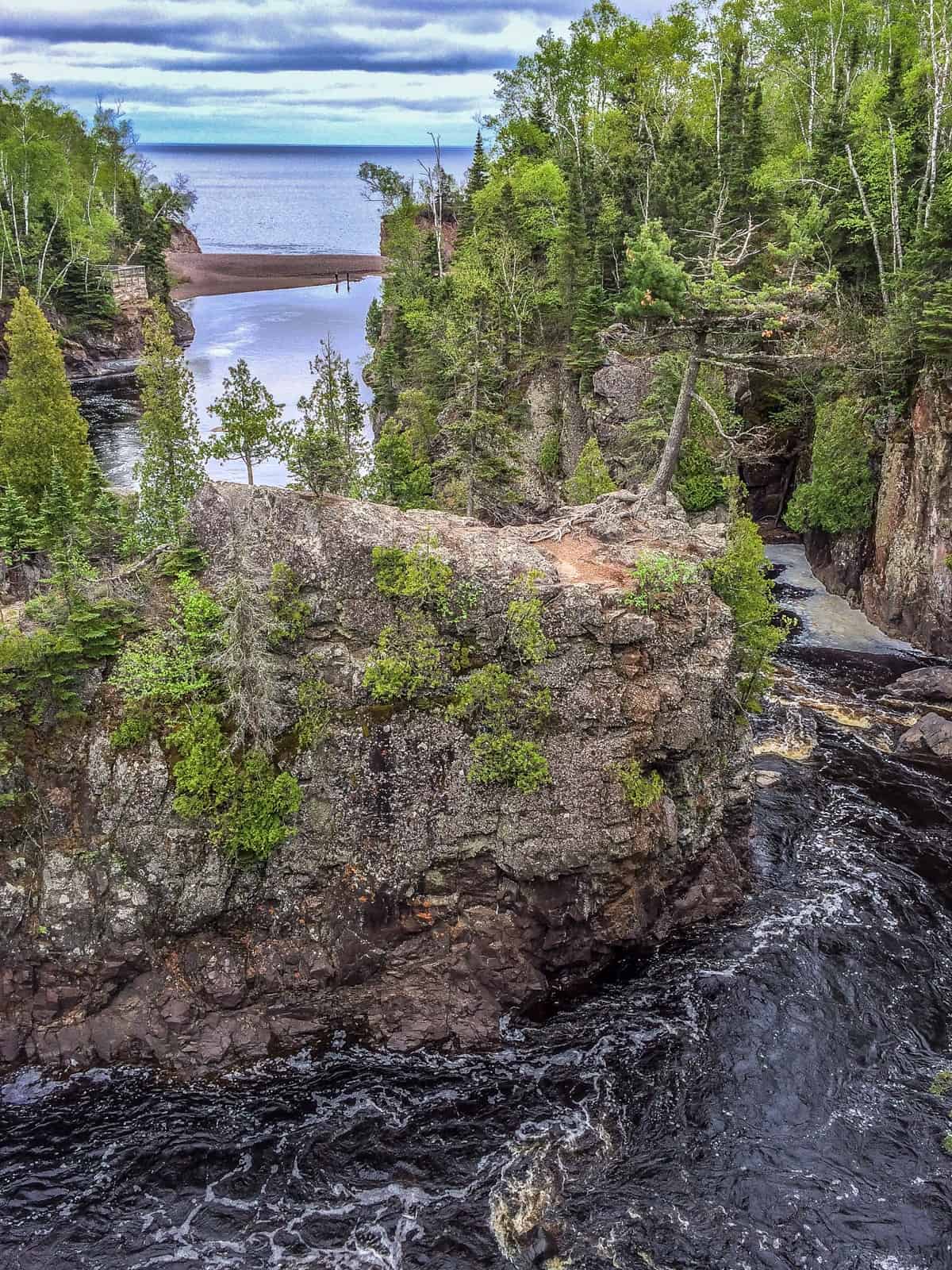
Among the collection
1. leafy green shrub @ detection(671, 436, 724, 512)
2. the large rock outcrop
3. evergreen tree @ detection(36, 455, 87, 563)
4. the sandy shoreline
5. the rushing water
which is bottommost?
the rushing water

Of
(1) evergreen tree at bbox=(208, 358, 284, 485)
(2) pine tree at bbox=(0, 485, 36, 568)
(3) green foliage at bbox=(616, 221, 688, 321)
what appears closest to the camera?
(1) evergreen tree at bbox=(208, 358, 284, 485)

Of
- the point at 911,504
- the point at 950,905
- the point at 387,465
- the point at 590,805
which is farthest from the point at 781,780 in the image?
the point at 387,465

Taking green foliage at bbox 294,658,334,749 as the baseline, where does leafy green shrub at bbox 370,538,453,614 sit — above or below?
above

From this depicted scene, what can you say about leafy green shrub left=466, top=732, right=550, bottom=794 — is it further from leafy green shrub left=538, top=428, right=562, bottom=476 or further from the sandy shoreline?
the sandy shoreline

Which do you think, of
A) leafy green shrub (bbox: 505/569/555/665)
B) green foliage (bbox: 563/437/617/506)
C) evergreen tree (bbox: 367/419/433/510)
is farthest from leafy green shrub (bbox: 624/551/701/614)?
evergreen tree (bbox: 367/419/433/510)

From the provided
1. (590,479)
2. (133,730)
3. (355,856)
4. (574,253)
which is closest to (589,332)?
(574,253)

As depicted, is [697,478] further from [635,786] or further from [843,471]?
[635,786]

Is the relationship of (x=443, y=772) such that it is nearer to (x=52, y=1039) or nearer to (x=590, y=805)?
(x=590, y=805)

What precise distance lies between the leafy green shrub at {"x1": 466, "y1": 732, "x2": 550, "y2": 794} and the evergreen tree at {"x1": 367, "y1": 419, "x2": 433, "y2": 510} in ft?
48.7

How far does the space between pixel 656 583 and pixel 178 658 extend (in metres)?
12.9

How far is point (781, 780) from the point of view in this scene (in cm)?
3055

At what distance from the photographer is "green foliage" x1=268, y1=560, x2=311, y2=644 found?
22422mm

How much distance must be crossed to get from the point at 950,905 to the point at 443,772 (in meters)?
15.5

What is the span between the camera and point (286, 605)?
22547mm
